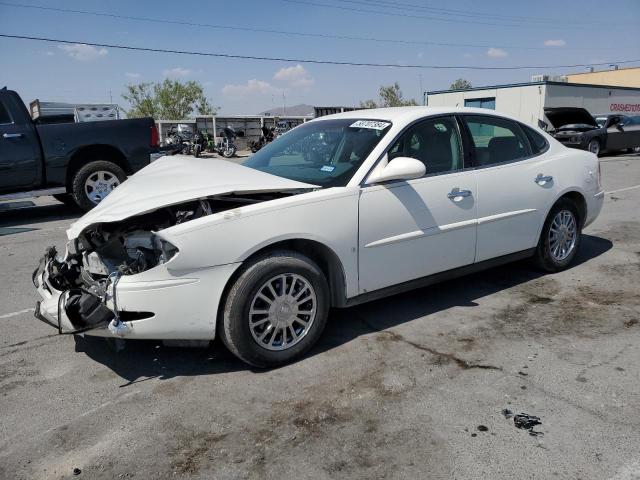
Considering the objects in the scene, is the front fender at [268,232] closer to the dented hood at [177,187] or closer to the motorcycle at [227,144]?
the dented hood at [177,187]

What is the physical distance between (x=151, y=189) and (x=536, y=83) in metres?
27.9

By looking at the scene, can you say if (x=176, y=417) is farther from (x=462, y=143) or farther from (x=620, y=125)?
(x=620, y=125)

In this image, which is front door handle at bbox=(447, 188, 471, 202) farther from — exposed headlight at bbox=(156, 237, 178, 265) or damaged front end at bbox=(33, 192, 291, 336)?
exposed headlight at bbox=(156, 237, 178, 265)

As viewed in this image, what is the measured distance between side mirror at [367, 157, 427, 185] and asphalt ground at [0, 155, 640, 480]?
1.15m

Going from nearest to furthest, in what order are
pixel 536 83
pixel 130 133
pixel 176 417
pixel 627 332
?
pixel 176 417, pixel 627 332, pixel 130 133, pixel 536 83

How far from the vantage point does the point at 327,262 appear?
371 centimetres

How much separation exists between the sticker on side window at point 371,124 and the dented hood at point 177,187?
0.83 meters

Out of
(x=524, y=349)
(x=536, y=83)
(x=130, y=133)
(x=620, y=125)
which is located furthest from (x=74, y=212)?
(x=536, y=83)

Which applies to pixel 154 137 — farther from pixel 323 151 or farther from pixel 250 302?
pixel 250 302

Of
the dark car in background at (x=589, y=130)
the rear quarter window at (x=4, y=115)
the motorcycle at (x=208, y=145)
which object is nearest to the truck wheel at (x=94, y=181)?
the rear quarter window at (x=4, y=115)

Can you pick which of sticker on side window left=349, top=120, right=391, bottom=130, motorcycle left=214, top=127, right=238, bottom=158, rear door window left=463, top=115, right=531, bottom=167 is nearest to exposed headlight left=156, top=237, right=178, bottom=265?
sticker on side window left=349, top=120, right=391, bottom=130

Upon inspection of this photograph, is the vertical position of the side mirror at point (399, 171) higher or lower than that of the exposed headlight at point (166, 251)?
higher

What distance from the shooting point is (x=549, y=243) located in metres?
5.12

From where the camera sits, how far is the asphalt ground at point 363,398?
2557 mm
